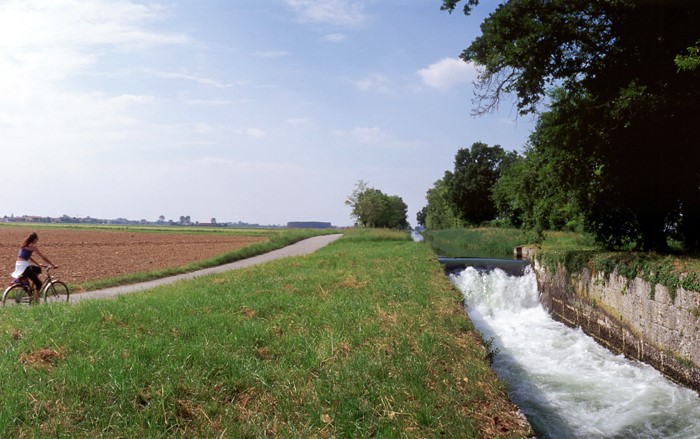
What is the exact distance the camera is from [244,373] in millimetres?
5680

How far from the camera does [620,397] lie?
793 centimetres

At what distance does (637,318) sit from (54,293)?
1277cm

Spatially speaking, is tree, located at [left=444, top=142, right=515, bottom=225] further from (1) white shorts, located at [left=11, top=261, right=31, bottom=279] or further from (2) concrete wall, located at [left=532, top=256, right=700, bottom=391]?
(1) white shorts, located at [left=11, top=261, right=31, bottom=279]

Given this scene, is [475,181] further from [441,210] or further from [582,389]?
[582,389]

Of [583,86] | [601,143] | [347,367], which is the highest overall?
[583,86]

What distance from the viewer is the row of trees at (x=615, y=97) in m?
11.3

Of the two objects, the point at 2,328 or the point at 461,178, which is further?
the point at 461,178

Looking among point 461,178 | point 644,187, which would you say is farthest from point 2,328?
point 461,178

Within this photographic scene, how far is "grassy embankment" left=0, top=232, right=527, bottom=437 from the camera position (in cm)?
450

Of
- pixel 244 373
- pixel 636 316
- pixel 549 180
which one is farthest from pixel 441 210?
pixel 244 373

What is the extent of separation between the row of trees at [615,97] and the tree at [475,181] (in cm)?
5572

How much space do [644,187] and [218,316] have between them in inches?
440

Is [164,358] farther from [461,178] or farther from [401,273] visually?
[461,178]

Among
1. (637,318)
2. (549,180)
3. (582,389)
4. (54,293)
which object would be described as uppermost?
(549,180)
